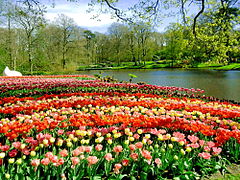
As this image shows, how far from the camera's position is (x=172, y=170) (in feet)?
7.32

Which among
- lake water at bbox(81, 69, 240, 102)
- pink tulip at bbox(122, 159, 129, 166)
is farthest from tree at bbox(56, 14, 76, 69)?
pink tulip at bbox(122, 159, 129, 166)

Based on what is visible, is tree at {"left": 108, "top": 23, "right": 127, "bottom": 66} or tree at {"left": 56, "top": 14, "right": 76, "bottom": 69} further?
tree at {"left": 108, "top": 23, "right": 127, "bottom": 66}

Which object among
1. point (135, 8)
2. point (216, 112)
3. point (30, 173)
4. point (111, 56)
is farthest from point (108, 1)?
point (111, 56)

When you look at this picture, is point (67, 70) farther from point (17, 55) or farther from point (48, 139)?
point (48, 139)

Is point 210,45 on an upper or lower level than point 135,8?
lower

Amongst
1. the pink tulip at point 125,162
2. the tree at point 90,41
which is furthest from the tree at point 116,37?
the pink tulip at point 125,162

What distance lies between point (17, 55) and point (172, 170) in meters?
26.7

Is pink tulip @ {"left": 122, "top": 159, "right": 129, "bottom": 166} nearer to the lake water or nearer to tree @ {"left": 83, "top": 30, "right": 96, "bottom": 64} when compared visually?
the lake water

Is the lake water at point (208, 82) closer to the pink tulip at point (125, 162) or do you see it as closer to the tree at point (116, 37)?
the pink tulip at point (125, 162)

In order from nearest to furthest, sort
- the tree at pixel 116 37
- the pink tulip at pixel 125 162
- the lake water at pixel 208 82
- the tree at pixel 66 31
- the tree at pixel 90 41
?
the pink tulip at pixel 125 162 < the lake water at pixel 208 82 < the tree at pixel 66 31 < the tree at pixel 116 37 < the tree at pixel 90 41

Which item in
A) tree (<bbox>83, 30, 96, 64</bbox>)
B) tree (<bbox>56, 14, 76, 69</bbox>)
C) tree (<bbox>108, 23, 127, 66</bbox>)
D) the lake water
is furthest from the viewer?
tree (<bbox>83, 30, 96, 64</bbox>)

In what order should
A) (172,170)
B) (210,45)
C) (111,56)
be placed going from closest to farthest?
1. (172,170)
2. (210,45)
3. (111,56)

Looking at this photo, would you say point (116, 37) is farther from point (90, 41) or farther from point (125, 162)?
point (125, 162)

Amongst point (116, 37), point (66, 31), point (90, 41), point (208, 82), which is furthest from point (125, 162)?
point (90, 41)
